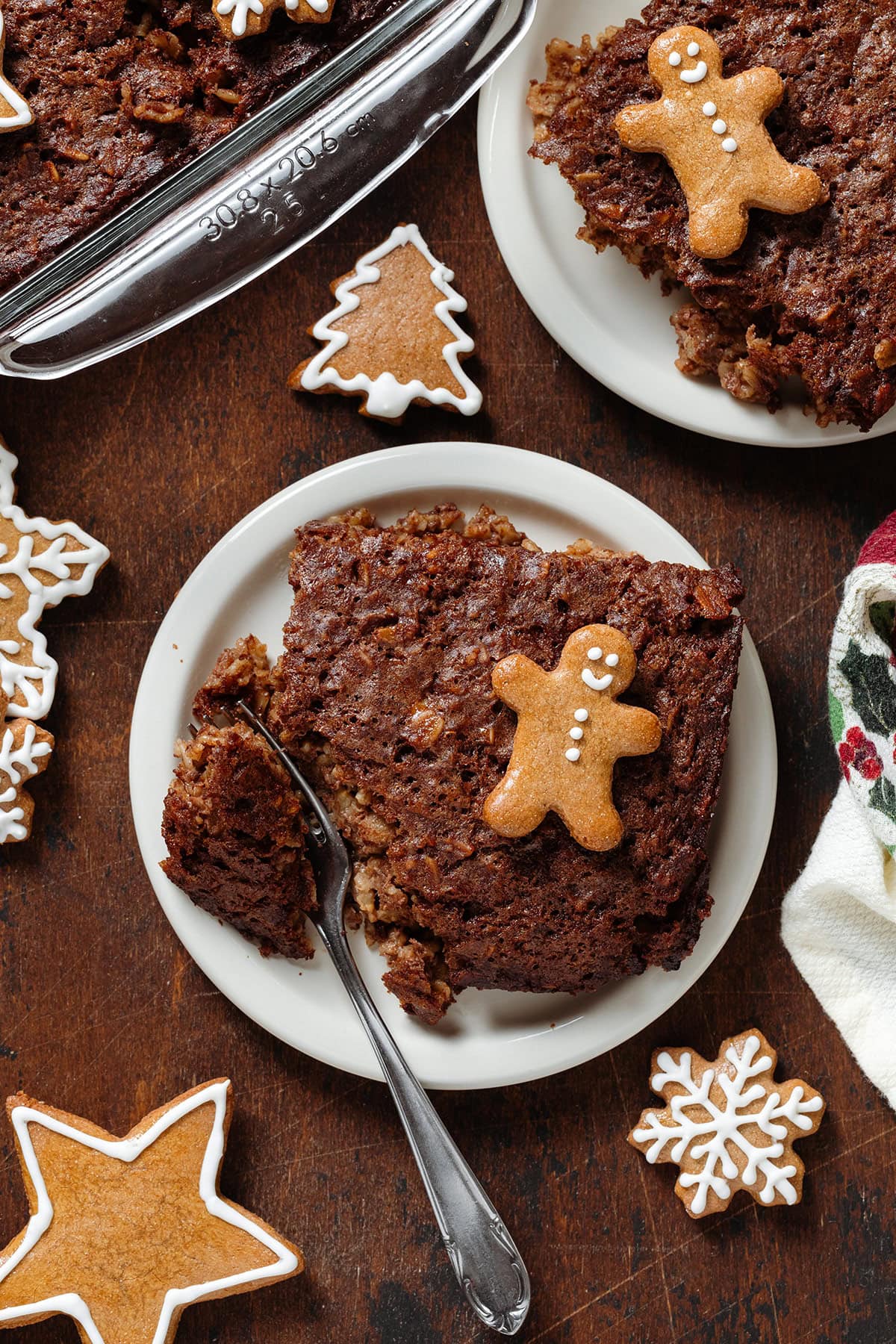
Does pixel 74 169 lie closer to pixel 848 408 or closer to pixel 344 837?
pixel 344 837

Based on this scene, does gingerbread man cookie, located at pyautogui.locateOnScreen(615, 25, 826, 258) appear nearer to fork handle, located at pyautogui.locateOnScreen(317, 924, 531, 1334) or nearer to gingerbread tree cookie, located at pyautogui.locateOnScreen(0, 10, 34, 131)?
gingerbread tree cookie, located at pyautogui.locateOnScreen(0, 10, 34, 131)

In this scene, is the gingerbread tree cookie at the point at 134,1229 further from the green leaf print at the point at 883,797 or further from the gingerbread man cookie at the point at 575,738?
the green leaf print at the point at 883,797

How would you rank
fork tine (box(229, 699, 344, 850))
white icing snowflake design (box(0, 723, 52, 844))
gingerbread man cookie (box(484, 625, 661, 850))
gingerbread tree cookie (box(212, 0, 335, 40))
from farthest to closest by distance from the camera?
white icing snowflake design (box(0, 723, 52, 844)), fork tine (box(229, 699, 344, 850)), gingerbread tree cookie (box(212, 0, 335, 40)), gingerbread man cookie (box(484, 625, 661, 850))

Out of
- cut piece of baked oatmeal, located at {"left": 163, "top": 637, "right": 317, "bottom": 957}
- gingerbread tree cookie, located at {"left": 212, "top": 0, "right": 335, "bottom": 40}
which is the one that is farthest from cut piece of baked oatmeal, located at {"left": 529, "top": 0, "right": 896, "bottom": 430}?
cut piece of baked oatmeal, located at {"left": 163, "top": 637, "right": 317, "bottom": 957}

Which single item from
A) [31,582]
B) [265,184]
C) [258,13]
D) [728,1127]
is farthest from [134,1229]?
[258,13]

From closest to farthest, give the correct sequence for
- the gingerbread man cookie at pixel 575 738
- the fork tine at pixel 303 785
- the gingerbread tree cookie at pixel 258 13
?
the gingerbread man cookie at pixel 575 738, the gingerbread tree cookie at pixel 258 13, the fork tine at pixel 303 785

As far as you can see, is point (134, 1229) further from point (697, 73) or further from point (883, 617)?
point (697, 73)

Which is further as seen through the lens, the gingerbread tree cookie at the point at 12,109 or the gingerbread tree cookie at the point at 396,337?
the gingerbread tree cookie at the point at 396,337

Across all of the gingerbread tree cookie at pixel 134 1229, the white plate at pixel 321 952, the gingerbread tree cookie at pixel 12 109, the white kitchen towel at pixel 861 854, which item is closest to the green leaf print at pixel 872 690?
the white kitchen towel at pixel 861 854
